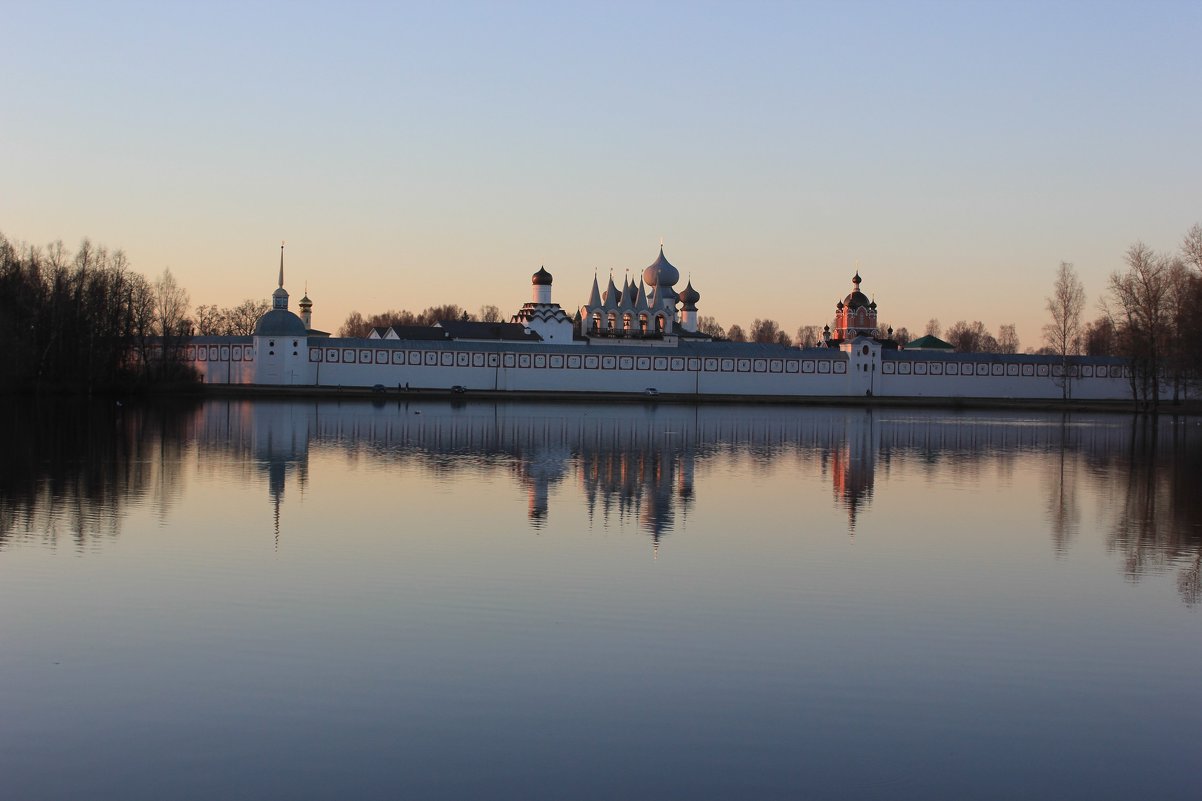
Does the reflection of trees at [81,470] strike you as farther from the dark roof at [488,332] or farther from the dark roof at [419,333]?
the dark roof at [488,332]

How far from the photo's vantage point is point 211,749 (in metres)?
7.52

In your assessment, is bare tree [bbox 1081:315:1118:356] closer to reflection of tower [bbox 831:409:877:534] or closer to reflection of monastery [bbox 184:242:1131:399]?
reflection of monastery [bbox 184:242:1131:399]

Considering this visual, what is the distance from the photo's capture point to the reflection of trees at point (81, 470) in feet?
52.6

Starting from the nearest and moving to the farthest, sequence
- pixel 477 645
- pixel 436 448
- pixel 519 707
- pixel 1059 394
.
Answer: pixel 519 707 → pixel 477 645 → pixel 436 448 → pixel 1059 394

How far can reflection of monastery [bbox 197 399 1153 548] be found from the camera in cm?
2167

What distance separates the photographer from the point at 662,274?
296 ft

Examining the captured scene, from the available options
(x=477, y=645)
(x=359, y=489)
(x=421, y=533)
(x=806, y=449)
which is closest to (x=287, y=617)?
(x=477, y=645)

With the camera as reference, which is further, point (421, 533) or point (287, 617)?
point (421, 533)

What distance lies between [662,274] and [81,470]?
69614 millimetres

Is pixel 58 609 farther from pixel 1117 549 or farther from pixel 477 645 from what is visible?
pixel 1117 549

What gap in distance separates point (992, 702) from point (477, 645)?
12.4 feet

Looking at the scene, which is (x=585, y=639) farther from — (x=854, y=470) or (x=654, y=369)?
(x=654, y=369)

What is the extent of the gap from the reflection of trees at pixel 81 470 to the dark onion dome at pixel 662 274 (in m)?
52.8

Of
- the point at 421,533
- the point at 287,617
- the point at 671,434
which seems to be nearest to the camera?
the point at 287,617
